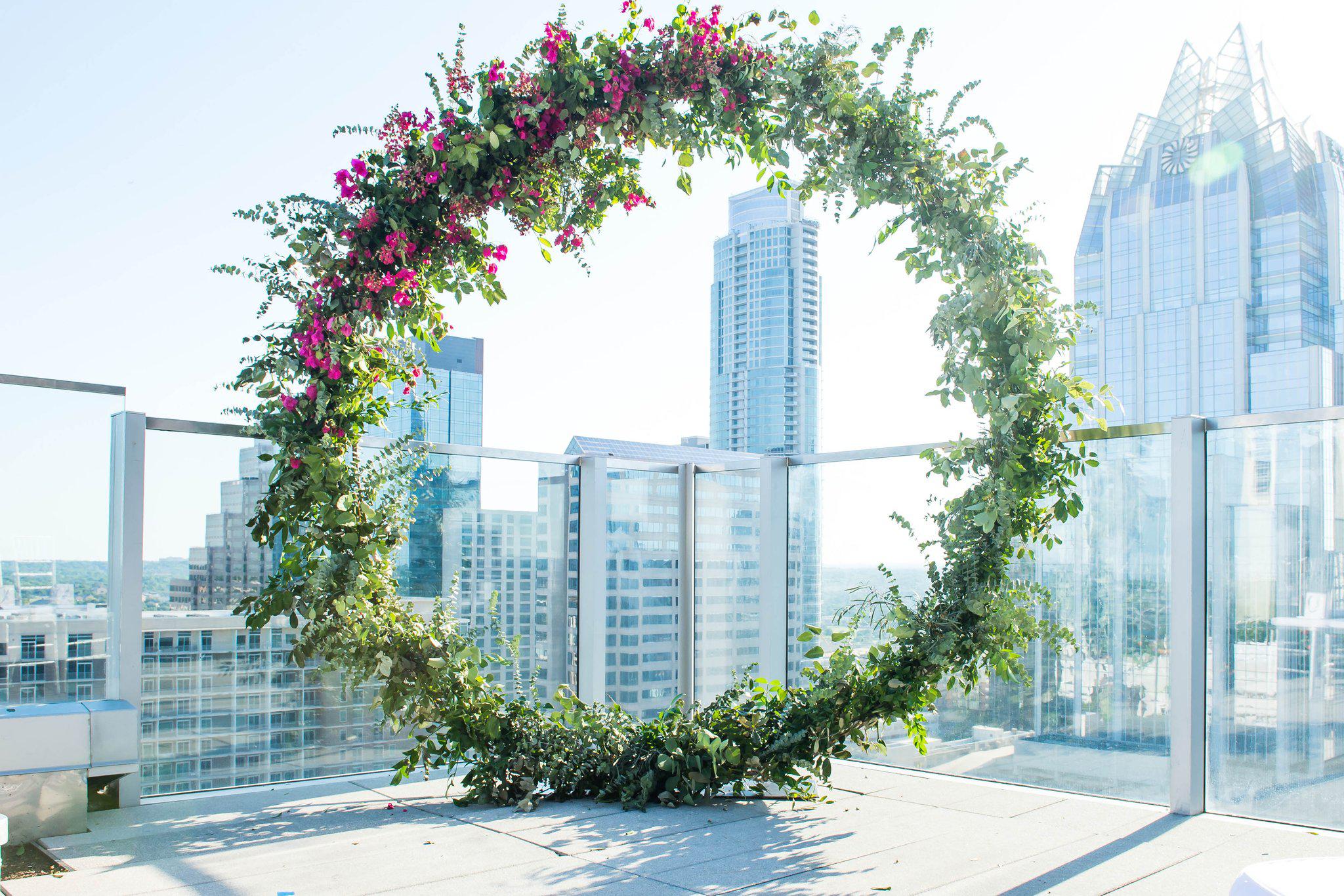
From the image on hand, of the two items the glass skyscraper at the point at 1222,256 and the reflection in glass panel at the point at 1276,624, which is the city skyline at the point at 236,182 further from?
the glass skyscraper at the point at 1222,256

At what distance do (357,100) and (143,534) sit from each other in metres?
3.18

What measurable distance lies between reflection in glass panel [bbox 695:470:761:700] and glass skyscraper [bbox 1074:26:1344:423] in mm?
63983

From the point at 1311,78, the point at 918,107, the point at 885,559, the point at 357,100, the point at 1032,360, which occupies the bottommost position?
the point at 885,559

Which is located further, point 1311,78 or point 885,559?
point 1311,78

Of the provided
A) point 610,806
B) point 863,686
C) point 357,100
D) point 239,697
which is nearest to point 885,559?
point 863,686

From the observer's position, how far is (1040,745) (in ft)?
13.6

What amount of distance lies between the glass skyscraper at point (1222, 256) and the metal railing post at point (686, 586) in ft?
210

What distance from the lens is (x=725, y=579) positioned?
5395 mm

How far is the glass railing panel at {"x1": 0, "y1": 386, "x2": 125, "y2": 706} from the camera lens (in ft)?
11.9

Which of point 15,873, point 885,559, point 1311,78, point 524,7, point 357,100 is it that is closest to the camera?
point 15,873

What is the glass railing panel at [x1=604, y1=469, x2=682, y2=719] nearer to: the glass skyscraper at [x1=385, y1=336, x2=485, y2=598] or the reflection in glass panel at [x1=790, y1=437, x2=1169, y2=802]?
the glass skyscraper at [x1=385, y1=336, x2=485, y2=598]

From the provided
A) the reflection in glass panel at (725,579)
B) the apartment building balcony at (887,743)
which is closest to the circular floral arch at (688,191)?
the apartment building balcony at (887,743)

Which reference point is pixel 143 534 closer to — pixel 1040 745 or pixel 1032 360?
pixel 1032 360

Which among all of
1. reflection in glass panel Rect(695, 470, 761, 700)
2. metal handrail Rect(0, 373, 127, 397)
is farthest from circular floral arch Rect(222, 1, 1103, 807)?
reflection in glass panel Rect(695, 470, 761, 700)
